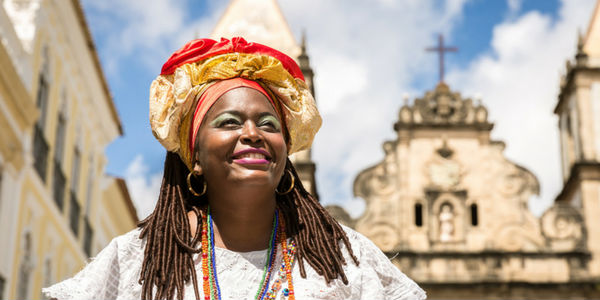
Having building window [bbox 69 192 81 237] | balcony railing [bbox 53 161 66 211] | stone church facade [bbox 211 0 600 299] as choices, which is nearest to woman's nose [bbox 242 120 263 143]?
balcony railing [bbox 53 161 66 211]

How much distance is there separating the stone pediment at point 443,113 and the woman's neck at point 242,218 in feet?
59.4

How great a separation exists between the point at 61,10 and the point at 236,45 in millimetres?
11972

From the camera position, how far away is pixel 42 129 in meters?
13.1

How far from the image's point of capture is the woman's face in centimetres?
257

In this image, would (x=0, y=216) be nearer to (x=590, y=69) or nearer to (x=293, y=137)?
→ (x=293, y=137)

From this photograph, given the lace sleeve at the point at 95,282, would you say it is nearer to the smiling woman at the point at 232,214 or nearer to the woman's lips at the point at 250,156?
the smiling woman at the point at 232,214

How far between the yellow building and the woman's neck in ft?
27.2

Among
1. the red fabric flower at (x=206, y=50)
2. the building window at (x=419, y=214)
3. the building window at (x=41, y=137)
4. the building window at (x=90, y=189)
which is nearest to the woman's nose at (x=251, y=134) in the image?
the red fabric flower at (x=206, y=50)

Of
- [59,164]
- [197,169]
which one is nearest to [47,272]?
[59,164]

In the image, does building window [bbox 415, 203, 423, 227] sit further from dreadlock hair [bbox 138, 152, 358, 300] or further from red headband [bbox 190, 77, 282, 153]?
red headband [bbox 190, 77, 282, 153]

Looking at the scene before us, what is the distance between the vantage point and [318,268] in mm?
2623

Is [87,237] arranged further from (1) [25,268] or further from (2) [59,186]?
(1) [25,268]

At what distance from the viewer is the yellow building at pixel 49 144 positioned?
11337mm

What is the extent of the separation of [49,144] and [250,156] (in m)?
11.3
